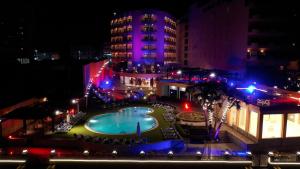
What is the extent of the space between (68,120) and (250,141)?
15410 millimetres

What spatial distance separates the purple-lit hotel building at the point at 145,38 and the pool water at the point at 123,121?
128 ft

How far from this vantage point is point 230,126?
2259 centimetres

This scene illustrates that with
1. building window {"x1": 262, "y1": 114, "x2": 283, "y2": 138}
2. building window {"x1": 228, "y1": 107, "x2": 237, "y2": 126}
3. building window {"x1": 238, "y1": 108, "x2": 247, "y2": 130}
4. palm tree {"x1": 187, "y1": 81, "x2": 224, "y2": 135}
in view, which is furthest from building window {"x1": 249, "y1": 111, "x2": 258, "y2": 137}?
palm tree {"x1": 187, "y1": 81, "x2": 224, "y2": 135}

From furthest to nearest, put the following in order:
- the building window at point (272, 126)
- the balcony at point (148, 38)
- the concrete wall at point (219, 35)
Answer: the balcony at point (148, 38) → the concrete wall at point (219, 35) → the building window at point (272, 126)

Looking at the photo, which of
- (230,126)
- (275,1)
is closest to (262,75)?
(275,1)

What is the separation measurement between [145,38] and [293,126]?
55.2 meters

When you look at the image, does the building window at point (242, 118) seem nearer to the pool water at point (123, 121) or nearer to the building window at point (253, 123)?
the building window at point (253, 123)

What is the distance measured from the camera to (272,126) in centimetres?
1881

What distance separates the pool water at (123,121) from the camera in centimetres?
2275

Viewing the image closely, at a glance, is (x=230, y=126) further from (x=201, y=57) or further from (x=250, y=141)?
(x=201, y=57)

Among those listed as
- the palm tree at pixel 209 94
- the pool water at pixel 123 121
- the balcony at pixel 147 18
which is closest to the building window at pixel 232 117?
the palm tree at pixel 209 94

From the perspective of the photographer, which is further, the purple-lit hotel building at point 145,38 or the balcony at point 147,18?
the purple-lit hotel building at point 145,38

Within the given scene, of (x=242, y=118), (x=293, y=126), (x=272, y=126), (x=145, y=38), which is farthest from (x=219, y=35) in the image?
(x=272, y=126)

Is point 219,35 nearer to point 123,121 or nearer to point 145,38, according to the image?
point 145,38
